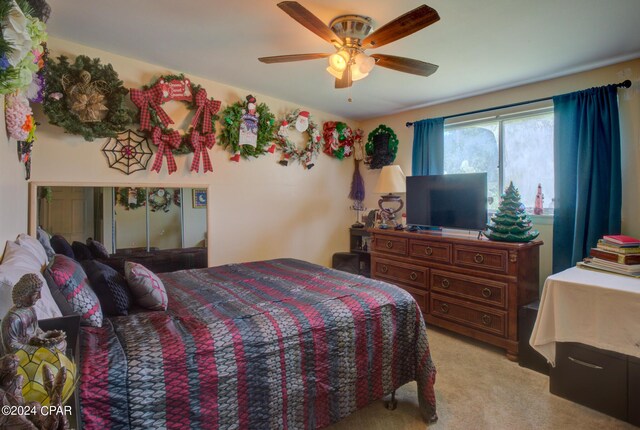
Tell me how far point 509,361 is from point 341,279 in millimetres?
1578

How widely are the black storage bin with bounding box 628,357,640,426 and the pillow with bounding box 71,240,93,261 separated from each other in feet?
11.4

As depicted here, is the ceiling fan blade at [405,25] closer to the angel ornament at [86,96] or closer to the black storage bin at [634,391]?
the angel ornament at [86,96]

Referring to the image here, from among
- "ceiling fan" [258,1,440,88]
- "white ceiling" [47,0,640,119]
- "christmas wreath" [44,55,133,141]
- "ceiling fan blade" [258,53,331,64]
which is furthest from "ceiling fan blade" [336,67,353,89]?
"christmas wreath" [44,55,133,141]

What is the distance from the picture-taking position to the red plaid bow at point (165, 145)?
2834 mm

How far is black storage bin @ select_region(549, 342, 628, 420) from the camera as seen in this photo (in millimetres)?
1872

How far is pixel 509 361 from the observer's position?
258cm

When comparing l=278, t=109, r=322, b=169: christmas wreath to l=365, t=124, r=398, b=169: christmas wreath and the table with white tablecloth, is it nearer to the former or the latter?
l=365, t=124, r=398, b=169: christmas wreath

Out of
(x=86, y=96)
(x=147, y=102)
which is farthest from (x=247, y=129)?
(x=86, y=96)

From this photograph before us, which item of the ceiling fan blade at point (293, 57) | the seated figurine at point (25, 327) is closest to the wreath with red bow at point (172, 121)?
the ceiling fan blade at point (293, 57)

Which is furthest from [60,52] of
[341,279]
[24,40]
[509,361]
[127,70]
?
[509,361]

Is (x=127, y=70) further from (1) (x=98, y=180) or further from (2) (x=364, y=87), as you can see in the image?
(2) (x=364, y=87)

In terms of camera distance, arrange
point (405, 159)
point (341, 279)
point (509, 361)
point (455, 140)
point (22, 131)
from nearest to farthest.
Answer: point (22, 131) < point (341, 279) < point (509, 361) < point (455, 140) < point (405, 159)

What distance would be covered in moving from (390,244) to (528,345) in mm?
1479

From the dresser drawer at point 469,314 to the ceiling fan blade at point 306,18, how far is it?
2.38m
